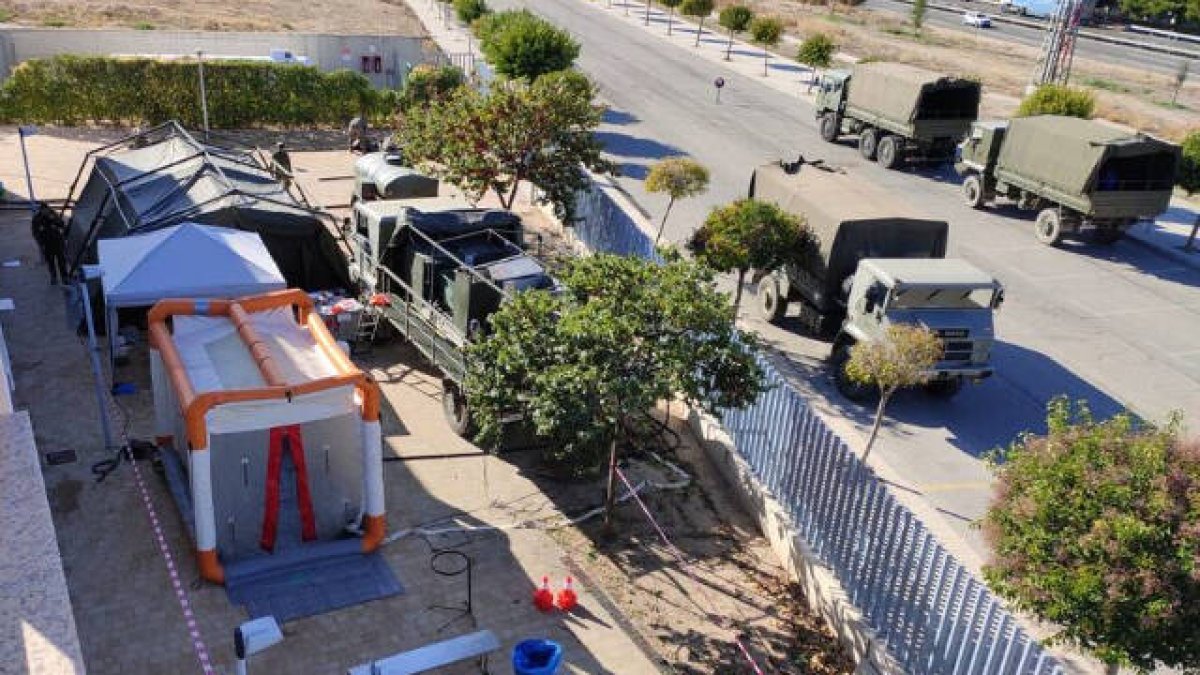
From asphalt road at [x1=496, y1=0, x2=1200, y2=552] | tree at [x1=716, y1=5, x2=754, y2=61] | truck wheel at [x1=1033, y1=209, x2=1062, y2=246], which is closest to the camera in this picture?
asphalt road at [x1=496, y1=0, x2=1200, y2=552]

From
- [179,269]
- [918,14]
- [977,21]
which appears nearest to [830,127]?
[179,269]

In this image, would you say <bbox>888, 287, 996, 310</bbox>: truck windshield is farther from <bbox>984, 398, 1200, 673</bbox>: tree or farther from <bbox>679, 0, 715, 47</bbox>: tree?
<bbox>679, 0, 715, 47</bbox>: tree

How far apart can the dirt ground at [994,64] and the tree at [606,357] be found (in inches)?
1214

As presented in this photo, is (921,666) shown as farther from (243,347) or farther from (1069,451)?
(243,347)

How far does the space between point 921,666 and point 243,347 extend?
809 centimetres

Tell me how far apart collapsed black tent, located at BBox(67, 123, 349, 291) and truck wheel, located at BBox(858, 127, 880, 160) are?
19143 millimetres

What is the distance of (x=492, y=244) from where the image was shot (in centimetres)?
1555

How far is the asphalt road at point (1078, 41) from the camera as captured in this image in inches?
2221

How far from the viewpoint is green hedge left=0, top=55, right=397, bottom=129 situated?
26.7 meters

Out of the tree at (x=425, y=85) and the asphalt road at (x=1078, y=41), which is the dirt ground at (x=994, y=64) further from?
the tree at (x=425, y=85)

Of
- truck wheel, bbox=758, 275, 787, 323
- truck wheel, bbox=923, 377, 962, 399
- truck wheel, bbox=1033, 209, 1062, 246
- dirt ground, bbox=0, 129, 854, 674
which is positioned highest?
truck wheel, bbox=1033, 209, 1062, 246

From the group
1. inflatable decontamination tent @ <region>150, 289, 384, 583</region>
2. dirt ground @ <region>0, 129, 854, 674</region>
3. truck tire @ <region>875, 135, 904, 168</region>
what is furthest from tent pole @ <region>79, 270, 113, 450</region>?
truck tire @ <region>875, 135, 904, 168</region>

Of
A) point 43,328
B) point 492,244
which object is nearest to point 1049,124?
point 492,244

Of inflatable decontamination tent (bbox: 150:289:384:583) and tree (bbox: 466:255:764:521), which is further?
tree (bbox: 466:255:764:521)
